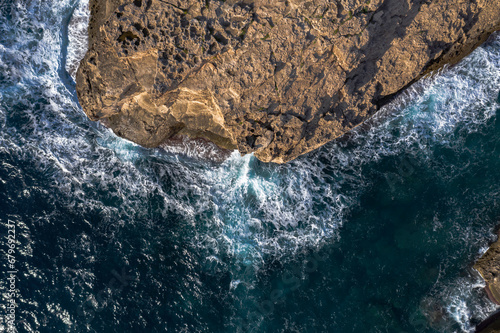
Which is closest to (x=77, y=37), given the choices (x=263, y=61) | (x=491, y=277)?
(x=263, y=61)

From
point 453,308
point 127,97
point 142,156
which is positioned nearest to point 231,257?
point 142,156

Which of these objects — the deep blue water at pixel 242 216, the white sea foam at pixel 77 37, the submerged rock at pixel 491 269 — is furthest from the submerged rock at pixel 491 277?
the white sea foam at pixel 77 37

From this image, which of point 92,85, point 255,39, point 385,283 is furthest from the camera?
point 385,283

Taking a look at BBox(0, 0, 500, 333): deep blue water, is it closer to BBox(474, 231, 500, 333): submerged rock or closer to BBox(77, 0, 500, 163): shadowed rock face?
BBox(474, 231, 500, 333): submerged rock

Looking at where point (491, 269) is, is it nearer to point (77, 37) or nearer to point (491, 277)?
point (491, 277)

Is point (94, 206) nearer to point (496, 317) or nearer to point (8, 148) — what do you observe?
point (8, 148)

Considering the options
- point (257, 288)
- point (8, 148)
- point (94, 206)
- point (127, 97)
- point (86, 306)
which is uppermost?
point (127, 97)
